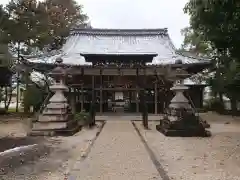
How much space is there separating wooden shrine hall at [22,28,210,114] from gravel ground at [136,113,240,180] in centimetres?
363

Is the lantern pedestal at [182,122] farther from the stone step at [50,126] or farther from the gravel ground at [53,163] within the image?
the stone step at [50,126]

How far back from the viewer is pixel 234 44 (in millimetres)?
10375

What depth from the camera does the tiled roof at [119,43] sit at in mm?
24094

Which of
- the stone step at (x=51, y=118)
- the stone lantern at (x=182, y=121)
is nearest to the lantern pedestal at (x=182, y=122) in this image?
the stone lantern at (x=182, y=121)

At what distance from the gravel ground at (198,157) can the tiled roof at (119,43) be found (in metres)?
12.7

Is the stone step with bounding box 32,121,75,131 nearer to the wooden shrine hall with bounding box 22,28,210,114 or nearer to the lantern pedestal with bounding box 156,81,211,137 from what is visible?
the wooden shrine hall with bounding box 22,28,210,114

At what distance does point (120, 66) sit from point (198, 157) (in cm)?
850

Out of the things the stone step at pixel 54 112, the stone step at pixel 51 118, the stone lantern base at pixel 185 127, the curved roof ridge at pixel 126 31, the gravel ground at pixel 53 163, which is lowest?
the gravel ground at pixel 53 163

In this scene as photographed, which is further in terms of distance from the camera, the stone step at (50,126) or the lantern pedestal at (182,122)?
the stone step at (50,126)

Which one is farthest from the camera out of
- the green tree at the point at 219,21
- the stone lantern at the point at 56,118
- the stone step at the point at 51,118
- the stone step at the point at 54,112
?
the stone step at the point at 54,112

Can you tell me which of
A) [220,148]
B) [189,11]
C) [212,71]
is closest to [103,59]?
[189,11]

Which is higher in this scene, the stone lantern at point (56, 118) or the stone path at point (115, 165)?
the stone lantern at point (56, 118)

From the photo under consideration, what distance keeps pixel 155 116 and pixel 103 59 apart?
612 cm

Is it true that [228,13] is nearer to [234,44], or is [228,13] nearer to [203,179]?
[234,44]
